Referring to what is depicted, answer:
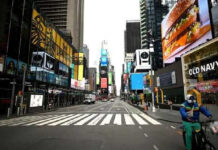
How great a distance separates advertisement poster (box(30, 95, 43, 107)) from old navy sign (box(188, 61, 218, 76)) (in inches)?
930

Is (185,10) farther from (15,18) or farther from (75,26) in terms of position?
(75,26)

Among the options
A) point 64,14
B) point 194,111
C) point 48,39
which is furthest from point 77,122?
point 64,14

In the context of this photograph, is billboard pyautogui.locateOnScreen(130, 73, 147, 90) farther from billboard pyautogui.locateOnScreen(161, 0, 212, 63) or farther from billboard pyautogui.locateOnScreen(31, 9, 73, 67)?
billboard pyautogui.locateOnScreen(31, 9, 73, 67)

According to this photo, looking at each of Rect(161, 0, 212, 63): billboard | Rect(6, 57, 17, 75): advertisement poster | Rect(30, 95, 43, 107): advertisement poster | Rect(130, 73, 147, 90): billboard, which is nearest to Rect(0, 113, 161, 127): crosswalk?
Rect(30, 95, 43, 107): advertisement poster

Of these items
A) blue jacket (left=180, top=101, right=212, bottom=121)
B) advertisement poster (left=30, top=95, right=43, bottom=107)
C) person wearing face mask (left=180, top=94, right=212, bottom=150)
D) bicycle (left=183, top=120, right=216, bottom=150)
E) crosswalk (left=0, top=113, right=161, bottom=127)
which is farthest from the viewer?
advertisement poster (left=30, top=95, right=43, bottom=107)

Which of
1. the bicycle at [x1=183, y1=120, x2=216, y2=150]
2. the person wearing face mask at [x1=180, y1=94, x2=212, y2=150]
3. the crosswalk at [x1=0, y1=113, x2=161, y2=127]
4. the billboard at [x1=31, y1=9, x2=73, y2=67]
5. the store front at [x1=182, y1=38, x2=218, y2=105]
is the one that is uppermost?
the billboard at [x1=31, y1=9, x2=73, y2=67]

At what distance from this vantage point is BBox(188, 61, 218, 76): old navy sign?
1634 cm

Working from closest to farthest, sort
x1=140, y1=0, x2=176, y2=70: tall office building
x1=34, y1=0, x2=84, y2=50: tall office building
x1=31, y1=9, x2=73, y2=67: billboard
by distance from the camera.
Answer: x1=31, y1=9, x2=73, y2=67: billboard, x1=34, y1=0, x2=84, y2=50: tall office building, x1=140, y1=0, x2=176, y2=70: tall office building

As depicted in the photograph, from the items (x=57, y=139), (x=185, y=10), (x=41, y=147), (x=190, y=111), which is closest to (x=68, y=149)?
(x=41, y=147)

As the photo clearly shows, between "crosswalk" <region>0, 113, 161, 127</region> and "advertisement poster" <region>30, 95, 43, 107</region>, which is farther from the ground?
"advertisement poster" <region>30, 95, 43, 107</region>

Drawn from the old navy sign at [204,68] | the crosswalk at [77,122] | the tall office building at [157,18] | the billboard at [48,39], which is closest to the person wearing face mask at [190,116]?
the crosswalk at [77,122]

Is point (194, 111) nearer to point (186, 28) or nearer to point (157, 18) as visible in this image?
point (186, 28)

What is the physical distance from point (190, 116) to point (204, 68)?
52.4 ft

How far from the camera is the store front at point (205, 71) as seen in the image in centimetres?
1614
